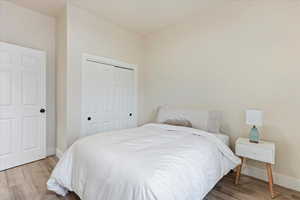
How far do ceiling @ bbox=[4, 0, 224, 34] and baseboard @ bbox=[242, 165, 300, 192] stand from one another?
104 inches

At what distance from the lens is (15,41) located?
2.69m

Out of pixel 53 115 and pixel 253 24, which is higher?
pixel 253 24

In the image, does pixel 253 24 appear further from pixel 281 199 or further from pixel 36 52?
pixel 36 52

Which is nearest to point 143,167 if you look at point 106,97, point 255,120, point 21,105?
point 255,120

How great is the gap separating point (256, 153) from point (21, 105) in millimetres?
3542

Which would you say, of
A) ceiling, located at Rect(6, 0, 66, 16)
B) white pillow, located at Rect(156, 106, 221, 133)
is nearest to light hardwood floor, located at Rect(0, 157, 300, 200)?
white pillow, located at Rect(156, 106, 221, 133)

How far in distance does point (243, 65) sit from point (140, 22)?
213 centimetres

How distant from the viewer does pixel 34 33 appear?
289 centimetres

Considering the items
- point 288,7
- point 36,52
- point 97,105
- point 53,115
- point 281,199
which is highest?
point 288,7

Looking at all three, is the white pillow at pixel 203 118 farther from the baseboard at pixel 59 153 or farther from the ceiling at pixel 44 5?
the ceiling at pixel 44 5

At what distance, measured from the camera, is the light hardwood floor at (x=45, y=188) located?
1.80m

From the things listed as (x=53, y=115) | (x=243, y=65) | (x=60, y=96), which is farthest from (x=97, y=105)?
(x=243, y=65)

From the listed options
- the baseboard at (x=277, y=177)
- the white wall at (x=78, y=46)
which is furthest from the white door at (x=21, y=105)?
the baseboard at (x=277, y=177)

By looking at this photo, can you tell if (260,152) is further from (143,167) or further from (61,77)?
(61,77)
